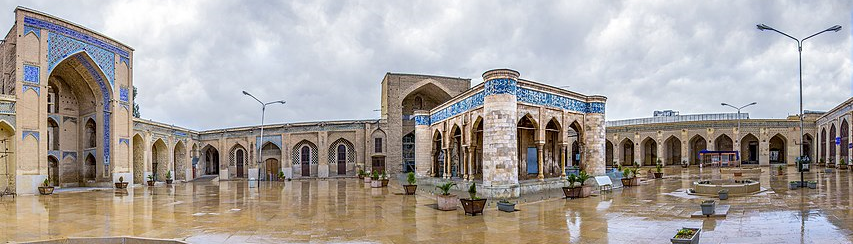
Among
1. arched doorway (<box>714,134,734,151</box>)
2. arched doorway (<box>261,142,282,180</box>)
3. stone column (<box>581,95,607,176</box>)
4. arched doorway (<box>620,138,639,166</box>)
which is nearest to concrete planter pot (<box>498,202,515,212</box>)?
stone column (<box>581,95,607,176</box>)

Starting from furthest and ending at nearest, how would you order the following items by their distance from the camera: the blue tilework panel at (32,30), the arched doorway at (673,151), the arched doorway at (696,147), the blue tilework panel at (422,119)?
the arched doorway at (673,151), the arched doorway at (696,147), the blue tilework panel at (422,119), the blue tilework panel at (32,30)

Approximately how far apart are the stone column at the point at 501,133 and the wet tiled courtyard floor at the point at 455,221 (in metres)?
Answer: 1.72

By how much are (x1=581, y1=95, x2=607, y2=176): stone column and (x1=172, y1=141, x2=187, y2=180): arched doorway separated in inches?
1124

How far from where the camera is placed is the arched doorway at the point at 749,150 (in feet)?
148

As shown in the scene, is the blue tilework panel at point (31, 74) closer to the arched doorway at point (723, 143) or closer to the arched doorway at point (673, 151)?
the arched doorway at point (673, 151)

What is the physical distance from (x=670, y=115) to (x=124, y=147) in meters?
52.5

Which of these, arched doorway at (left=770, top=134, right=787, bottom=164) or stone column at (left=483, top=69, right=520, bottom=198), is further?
arched doorway at (left=770, top=134, right=787, bottom=164)

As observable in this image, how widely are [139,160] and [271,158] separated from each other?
10392mm

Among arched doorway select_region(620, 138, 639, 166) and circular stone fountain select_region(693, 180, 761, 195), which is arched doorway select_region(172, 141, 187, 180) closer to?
circular stone fountain select_region(693, 180, 761, 195)

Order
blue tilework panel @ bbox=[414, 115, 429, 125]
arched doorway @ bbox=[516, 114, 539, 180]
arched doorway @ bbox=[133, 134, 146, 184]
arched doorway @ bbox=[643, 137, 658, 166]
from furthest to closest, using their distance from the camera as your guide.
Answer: arched doorway @ bbox=[643, 137, 658, 166], arched doorway @ bbox=[133, 134, 146, 184], blue tilework panel @ bbox=[414, 115, 429, 125], arched doorway @ bbox=[516, 114, 539, 180]

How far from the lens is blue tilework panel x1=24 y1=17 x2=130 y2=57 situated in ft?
68.4

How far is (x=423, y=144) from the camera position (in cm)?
2922

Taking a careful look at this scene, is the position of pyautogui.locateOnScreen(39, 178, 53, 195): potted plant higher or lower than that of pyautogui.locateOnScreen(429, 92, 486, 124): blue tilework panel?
lower

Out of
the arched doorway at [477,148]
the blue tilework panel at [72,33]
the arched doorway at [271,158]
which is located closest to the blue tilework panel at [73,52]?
the blue tilework panel at [72,33]
